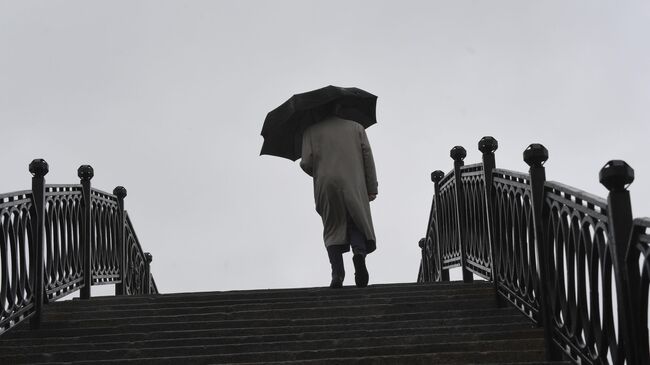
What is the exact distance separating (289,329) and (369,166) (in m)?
2.97

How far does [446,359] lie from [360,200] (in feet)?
11.5

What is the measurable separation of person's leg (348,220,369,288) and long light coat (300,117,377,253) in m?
0.06

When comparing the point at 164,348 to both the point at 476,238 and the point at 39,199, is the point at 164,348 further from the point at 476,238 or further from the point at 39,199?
the point at 476,238

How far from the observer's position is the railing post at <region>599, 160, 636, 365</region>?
427cm

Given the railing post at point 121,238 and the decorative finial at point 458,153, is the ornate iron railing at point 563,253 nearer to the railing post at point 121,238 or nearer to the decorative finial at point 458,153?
the decorative finial at point 458,153

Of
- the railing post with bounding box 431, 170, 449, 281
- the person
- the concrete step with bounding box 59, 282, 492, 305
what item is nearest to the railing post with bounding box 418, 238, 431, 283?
the railing post with bounding box 431, 170, 449, 281

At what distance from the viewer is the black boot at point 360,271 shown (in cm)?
837

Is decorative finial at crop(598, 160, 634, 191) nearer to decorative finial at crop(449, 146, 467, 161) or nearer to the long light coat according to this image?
the long light coat

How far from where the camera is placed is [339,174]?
28.7 ft

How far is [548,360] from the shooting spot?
5.59 m

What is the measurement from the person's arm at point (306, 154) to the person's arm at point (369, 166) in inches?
18.5

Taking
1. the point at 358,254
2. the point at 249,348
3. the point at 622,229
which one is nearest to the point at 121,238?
the point at 358,254

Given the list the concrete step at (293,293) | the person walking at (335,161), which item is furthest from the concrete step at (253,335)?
the person walking at (335,161)

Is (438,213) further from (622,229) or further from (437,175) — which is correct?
(622,229)
